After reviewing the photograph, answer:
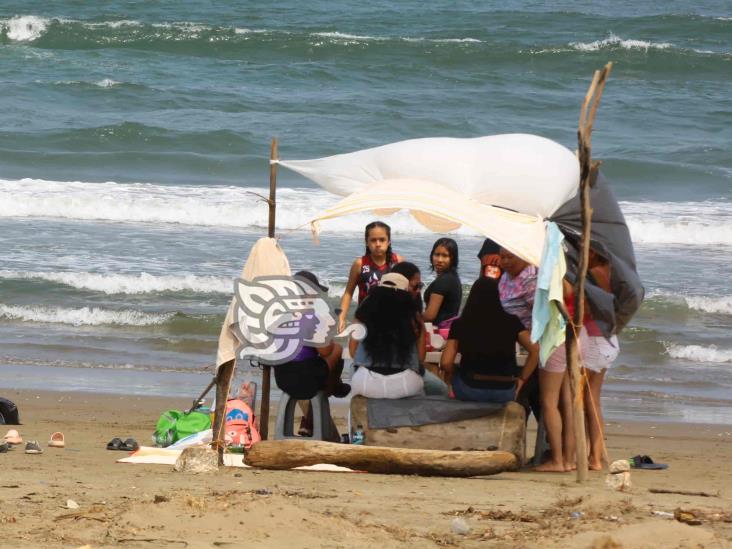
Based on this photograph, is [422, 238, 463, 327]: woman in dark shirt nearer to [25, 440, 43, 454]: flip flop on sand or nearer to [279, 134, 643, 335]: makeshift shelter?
[279, 134, 643, 335]: makeshift shelter

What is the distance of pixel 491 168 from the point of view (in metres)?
6.52

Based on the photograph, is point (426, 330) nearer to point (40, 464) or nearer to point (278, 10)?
point (40, 464)

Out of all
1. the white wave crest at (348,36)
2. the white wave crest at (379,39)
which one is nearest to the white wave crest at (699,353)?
the white wave crest at (379,39)

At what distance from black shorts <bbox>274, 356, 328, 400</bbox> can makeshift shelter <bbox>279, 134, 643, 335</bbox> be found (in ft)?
2.54

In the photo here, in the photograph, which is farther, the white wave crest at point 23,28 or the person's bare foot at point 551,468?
the white wave crest at point 23,28

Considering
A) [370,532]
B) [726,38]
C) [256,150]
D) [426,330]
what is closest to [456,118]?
[256,150]

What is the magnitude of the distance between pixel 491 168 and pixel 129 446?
2647 mm

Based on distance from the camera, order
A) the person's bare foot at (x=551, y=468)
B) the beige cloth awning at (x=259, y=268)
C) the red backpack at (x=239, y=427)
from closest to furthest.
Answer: the beige cloth awning at (x=259, y=268) < the person's bare foot at (x=551, y=468) < the red backpack at (x=239, y=427)

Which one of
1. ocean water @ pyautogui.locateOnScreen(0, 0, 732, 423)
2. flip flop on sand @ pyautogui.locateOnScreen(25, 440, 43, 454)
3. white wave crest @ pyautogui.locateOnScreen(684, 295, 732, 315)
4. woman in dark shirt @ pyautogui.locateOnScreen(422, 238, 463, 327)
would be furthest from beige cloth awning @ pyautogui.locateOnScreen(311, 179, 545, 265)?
white wave crest @ pyautogui.locateOnScreen(684, 295, 732, 315)

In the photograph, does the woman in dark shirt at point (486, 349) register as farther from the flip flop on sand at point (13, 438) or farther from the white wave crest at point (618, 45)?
the white wave crest at point (618, 45)

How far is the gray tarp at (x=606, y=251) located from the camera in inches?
255

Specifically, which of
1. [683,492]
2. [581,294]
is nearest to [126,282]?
[581,294]

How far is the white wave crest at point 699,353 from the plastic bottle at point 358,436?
4.90m

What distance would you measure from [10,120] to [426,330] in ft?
55.5
